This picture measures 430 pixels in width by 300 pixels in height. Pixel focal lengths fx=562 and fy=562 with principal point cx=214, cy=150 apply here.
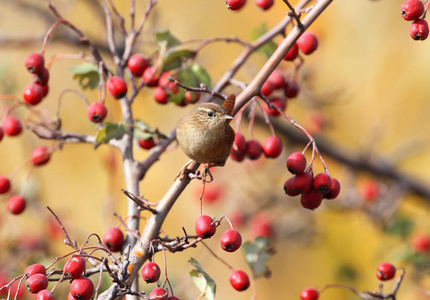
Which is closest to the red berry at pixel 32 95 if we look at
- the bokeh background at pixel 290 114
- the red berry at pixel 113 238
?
the red berry at pixel 113 238

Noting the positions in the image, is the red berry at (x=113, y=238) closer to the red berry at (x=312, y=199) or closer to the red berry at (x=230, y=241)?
the red berry at (x=230, y=241)

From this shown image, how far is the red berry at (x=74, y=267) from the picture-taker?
5.27ft

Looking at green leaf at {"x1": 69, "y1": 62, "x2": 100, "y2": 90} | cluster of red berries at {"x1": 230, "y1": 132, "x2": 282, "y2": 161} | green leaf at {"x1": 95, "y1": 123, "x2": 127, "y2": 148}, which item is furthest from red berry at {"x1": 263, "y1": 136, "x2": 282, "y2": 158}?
green leaf at {"x1": 69, "y1": 62, "x2": 100, "y2": 90}

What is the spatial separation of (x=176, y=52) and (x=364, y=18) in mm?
5049

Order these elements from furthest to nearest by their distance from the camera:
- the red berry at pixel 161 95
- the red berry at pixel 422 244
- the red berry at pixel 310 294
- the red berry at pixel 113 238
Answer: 1. the red berry at pixel 422 244
2. the red berry at pixel 161 95
3. the red berry at pixel 310 294
4. the red berry at pixel 113 238

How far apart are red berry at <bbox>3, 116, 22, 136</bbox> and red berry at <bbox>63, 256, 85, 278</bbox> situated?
1.00m

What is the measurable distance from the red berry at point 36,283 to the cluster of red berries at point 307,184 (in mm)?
823

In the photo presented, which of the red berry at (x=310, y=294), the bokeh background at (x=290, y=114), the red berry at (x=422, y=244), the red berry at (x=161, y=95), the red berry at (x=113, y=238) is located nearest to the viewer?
the red berry at (x=113, y=238)

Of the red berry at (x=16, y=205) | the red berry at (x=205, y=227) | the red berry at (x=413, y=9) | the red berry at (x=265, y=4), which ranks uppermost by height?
the red berry at (x=413, y=9)

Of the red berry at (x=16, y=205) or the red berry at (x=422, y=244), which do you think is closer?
the red berry at (x=16, y=205)

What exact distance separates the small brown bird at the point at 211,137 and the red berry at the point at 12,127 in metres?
0.88

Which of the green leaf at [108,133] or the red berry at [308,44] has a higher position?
the red berry at [308,44]

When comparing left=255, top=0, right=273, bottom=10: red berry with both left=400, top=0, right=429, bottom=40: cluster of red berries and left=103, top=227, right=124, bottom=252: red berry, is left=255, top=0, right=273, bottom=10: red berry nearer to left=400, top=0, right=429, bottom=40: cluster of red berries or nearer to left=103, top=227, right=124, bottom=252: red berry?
left=400, top=0, right=429, bottom=40: cluster of red berries

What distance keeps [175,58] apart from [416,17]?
0.99 m
